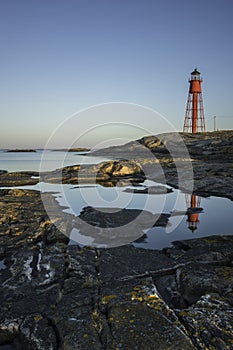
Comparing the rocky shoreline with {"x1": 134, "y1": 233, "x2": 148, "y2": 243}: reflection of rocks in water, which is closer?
the rocky shoreline

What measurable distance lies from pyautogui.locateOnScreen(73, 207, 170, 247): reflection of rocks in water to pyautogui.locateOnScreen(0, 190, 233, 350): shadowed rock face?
1.39m

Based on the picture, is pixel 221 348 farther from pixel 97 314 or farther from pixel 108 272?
pixel 108 272

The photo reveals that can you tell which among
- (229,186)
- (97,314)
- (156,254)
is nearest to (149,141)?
(229,186)

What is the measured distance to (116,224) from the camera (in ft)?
44.0

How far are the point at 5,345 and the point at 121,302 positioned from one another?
8.49 feet

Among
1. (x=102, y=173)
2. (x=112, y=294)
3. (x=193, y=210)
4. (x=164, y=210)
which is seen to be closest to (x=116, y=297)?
(x=112, y=294)

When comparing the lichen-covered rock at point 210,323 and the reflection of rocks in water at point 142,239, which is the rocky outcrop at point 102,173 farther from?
the lichen-covered rock at point 210,323

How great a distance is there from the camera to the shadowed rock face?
469cm

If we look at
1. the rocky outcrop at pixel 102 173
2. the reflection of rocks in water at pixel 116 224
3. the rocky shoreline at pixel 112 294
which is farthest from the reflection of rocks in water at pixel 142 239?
the rocky outcrop at pixel 102 173

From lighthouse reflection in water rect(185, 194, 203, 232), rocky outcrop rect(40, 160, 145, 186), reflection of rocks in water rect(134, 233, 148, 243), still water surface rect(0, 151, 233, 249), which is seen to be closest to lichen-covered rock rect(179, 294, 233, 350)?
still water surface rect(0, 151, 233, 249)

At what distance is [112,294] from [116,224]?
7375mm

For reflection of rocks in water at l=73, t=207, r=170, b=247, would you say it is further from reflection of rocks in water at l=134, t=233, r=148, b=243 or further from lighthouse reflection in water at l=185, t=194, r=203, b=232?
lighthouse reflection in water at l=185, t=194, r=203, b=232

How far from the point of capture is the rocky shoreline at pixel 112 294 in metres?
4.70

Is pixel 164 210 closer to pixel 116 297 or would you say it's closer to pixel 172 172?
pixel 116 297
